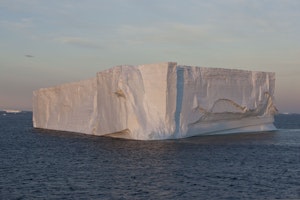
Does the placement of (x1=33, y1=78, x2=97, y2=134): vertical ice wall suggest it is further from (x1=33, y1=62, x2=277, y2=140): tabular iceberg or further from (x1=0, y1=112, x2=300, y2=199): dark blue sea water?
(x1=0, y1=112, x2=300, y2=199): dark blue sea water

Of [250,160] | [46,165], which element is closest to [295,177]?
[250,160]

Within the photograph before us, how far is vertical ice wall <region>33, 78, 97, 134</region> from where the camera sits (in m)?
29.8

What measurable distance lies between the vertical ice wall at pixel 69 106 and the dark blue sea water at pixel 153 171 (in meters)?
7.18

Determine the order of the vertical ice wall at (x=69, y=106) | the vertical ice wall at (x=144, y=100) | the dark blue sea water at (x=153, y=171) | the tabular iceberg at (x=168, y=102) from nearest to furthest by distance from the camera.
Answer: the dark blue sea water at (x=153, y=171) < the vertical ice wall at (x=144, y=100) < the tabular iceberg at (x=168, y=102) < the vertical ice wall at (x=69, y=106)

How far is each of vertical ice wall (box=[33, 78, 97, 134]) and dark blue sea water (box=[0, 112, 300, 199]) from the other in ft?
23.6

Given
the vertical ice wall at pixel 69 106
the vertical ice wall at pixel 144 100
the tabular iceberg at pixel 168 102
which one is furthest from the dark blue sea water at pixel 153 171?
the vertical ice wall at pixel 69 106

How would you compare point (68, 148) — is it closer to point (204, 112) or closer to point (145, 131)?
point (145, 131)

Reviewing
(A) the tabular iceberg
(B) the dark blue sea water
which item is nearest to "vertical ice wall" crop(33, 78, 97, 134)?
(A) the tabular iceberg

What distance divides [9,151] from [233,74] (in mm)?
14226

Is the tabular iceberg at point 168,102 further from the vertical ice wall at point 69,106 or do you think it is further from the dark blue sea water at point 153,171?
the dark blue sea water at point 153,171

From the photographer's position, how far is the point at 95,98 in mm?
29266

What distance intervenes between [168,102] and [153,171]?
30.7ft

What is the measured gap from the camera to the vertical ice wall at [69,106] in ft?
97.9

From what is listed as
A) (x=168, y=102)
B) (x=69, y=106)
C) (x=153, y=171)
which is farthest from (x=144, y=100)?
(x=153, y=171)
